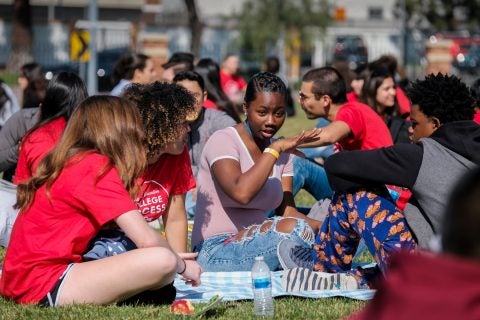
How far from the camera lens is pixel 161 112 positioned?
562cm

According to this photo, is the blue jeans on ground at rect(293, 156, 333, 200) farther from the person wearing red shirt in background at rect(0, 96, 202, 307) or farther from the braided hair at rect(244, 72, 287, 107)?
the person wearing red shirt in background at rect(0, 96, 202, 307)

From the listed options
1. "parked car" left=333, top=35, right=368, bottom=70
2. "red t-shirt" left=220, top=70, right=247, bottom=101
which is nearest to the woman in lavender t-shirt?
"red t-shirt" left=220, top=70, right=247, bottom=101

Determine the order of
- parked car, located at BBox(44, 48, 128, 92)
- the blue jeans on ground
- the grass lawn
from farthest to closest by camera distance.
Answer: parked car, located at BBox(44, 48, 128, 92) < the blue jeans on ground < the grass lawn

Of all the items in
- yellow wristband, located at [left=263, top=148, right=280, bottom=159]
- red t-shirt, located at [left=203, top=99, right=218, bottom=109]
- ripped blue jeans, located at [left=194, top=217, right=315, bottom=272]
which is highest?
yellow wristband, located at [left=263, top=148, right=280, bottom=159]

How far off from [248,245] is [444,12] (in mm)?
53321

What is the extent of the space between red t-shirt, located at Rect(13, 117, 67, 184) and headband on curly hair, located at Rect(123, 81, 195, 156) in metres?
1.29

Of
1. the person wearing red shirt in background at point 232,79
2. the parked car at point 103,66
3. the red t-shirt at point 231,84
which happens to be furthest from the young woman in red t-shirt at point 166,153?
the parked car at point 103,66

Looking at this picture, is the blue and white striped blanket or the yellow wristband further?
the yellow wristband

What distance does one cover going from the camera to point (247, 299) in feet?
18.6

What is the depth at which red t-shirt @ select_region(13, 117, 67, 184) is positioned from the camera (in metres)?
6.84

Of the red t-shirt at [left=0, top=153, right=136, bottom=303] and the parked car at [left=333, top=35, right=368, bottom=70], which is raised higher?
the red t-shirt at [left=0, top=153, right=136, bottom=303]

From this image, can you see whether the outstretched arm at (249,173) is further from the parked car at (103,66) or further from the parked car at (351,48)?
the parked car at (351,48)

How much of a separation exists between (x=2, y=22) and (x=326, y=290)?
162 ft

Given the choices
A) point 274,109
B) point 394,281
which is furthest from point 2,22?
point 394,281
